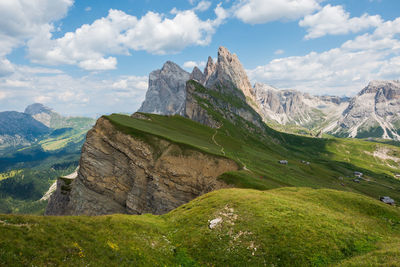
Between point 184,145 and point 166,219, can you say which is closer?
point 166,219

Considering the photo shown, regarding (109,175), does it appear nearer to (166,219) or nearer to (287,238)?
(166,219)

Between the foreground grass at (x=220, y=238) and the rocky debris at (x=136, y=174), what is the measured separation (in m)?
37.5

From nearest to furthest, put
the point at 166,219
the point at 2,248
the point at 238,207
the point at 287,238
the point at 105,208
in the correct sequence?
the point at 2,248 → the point at 287,238 → the point at 238,207 → the point at 166,219 → the point at 105,208

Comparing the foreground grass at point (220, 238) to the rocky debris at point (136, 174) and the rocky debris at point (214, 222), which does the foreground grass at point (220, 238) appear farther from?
the rocky debris at point (136, 174)

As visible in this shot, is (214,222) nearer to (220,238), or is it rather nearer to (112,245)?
(220,238)

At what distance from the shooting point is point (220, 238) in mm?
25953

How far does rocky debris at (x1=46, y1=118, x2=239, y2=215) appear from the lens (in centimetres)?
7112

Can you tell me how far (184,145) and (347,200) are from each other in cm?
5287

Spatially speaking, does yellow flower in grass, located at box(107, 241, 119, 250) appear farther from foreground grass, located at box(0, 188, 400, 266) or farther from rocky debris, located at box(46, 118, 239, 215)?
rocky debris, located at box(46, 118, 239, 215)

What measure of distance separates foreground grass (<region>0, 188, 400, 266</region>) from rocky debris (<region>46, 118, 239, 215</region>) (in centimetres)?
3749

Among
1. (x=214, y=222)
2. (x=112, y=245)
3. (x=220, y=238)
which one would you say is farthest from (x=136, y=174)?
(x=220, y=238)

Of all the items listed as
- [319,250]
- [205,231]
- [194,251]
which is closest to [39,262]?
[194,251]

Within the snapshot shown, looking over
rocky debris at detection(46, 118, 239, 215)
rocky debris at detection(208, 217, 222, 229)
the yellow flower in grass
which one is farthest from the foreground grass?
rocky debris at detection(46, 118, 239, 215)

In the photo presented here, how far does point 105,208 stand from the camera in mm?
76812
